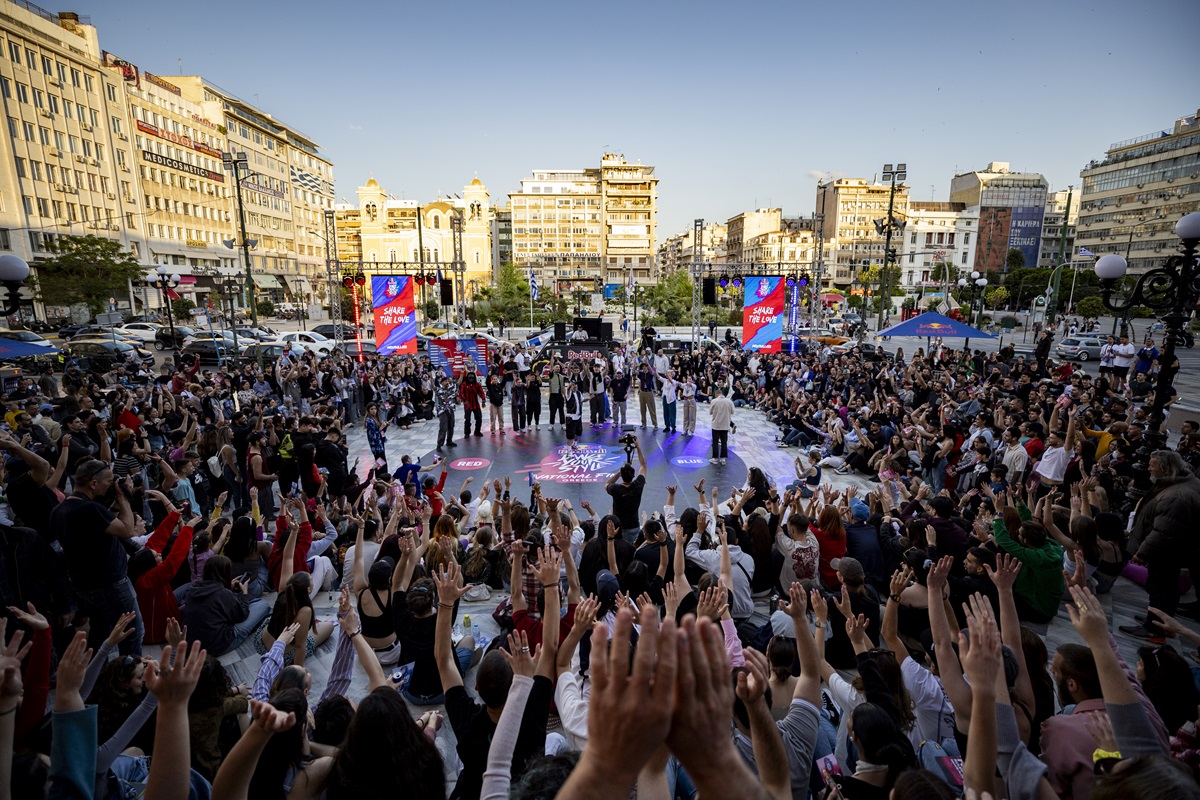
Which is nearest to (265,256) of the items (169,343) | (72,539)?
(169,343)

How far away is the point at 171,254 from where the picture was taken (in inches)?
2112

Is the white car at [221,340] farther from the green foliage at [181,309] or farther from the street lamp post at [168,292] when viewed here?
the green foliage at [181,309]

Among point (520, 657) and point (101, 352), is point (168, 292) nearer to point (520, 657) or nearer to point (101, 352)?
point (101, 352)

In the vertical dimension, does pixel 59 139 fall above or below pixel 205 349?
above

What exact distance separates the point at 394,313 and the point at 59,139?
4412cm

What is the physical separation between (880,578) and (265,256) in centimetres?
7730

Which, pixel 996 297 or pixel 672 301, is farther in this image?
pixel 996 297

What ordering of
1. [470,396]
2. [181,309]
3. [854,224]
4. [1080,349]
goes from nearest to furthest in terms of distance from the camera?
[470,396] → [1080,349] → [181,309] → [854,224]

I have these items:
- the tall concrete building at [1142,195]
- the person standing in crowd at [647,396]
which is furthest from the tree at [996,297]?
the person standing in crowd at [647,396]

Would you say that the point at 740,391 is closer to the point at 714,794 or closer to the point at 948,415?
the point at 948,415

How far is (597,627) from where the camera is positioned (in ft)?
3.81

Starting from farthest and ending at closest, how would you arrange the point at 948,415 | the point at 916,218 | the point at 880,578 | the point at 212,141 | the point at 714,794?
the point at 916,218 → the point at 212,141 → the point at 948,415 → the point at 880,578 → the point at 714,794

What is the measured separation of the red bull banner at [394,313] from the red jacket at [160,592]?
45.2 ft

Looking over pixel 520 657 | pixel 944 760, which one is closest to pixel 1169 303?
pixel 944 760
